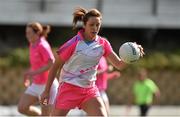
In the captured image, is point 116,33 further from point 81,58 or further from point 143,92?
point 81,58

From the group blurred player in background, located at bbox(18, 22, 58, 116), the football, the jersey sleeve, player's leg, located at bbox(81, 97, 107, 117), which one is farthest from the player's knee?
the football

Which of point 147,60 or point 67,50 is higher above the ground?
point 67,50

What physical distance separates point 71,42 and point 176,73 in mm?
16773

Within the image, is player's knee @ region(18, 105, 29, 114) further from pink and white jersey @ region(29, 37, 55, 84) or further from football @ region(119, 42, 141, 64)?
football @ region(119, 42, 141, 64)

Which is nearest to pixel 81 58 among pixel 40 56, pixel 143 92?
pixel 40 56

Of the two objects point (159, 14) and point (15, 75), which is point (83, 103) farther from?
point (159, 14)

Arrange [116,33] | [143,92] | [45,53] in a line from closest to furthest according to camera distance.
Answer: [45,53] → [143,92] → [116,33]

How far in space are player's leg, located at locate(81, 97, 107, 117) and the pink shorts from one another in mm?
64

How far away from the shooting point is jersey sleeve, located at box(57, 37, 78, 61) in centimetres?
902

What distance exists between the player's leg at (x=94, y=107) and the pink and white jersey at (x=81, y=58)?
22 cm

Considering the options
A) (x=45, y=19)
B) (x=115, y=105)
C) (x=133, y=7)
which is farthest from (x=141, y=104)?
(x=133, y=7)

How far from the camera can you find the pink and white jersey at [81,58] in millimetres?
9117

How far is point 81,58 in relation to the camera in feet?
30.0

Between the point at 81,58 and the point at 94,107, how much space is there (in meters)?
0.60
